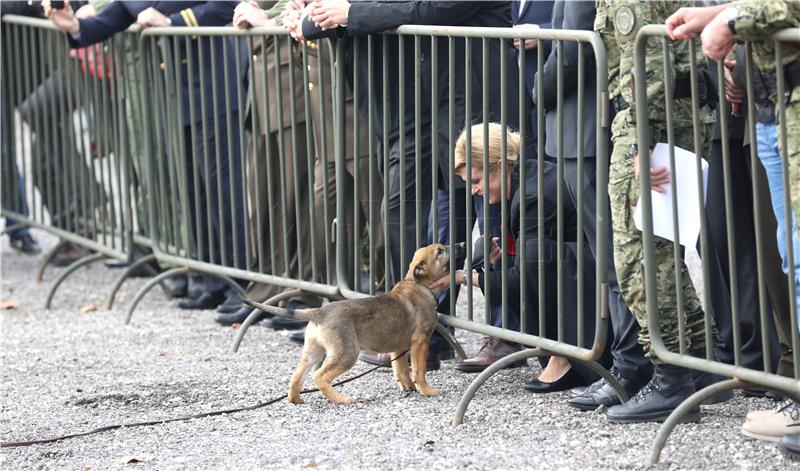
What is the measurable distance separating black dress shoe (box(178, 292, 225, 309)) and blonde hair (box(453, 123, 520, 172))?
9.69 feet

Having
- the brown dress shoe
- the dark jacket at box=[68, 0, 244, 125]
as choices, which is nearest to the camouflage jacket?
the brown dress shoe

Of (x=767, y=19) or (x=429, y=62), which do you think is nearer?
(x=767, y=19)

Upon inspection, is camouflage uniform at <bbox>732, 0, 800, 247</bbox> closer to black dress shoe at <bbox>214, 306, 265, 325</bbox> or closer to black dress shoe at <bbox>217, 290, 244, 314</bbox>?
black dress shoe at <bbox>214, 306, 265, 325</bbox>

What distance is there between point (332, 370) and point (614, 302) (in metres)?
1.18

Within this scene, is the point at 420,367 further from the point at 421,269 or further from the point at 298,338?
the point at 298,338

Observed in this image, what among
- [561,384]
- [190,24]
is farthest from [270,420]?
[190,24]

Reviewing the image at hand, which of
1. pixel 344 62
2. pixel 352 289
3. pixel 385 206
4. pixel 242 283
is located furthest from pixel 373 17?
pixel 242 283

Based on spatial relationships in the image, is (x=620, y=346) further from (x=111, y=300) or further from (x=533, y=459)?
(x=111, y=300)

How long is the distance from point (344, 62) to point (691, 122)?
206cm

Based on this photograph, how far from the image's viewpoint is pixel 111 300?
27.7ft

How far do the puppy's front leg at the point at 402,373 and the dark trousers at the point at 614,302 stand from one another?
0.90 m

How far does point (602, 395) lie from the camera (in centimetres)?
537

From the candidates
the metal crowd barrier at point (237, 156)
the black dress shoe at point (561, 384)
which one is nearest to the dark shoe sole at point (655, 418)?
the black dress shoe at point (561, 384)

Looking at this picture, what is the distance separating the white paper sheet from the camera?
4.71 m
